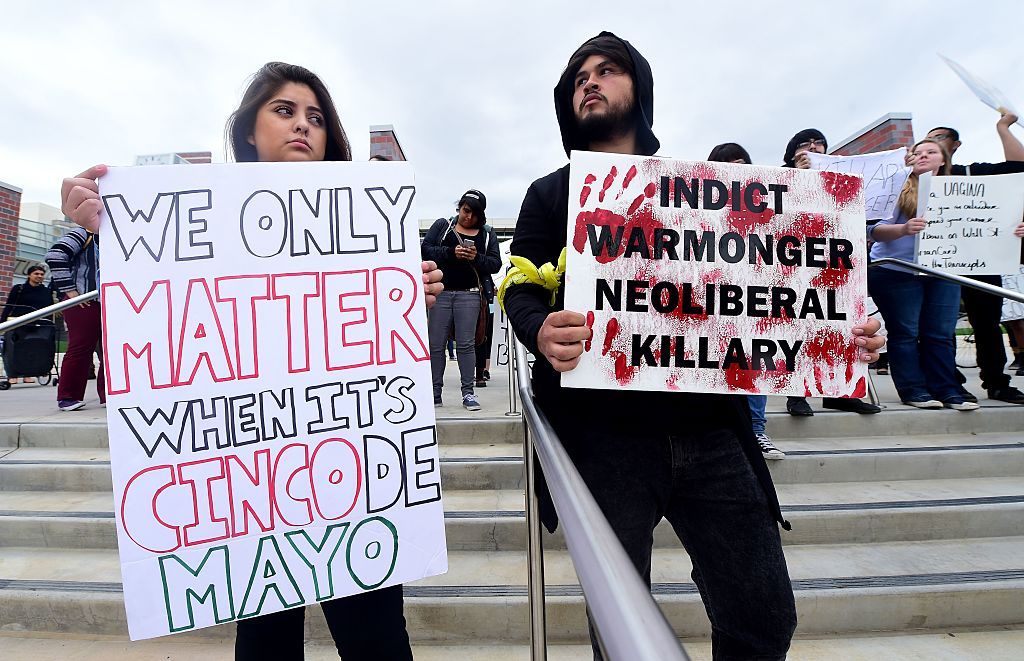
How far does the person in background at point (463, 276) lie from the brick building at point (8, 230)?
8.16 meters

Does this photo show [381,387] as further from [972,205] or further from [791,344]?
[972,205]

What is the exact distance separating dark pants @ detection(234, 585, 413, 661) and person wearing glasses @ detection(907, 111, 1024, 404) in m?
3.72

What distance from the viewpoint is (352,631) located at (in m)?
1.00

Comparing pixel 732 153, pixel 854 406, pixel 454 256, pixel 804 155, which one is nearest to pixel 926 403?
pixel 854 406

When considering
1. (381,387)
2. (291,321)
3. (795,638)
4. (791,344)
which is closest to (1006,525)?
(795,638)

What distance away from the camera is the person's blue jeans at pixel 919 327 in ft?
10.6

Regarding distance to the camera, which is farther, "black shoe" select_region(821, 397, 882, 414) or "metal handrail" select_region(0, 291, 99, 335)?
"black shoe" select_region(821, 397, 882, 414)

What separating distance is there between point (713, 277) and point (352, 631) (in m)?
1.00

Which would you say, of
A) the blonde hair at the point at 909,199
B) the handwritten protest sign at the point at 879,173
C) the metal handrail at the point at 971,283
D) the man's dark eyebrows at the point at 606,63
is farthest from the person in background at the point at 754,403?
the man's dark eyebrows at the point at 606,63

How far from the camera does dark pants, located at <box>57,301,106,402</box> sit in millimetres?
3693

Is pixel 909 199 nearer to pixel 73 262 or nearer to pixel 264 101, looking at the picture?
pixel 264 101

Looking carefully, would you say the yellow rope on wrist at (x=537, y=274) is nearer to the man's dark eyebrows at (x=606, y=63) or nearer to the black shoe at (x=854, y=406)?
the man's dark eyebrows at (x=606, y=63)

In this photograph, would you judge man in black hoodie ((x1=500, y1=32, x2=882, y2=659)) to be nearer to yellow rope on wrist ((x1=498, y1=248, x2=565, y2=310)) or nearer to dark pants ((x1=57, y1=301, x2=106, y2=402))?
yellow rope on wrist ((x1=498, y1=248, x2=565, y2=310))

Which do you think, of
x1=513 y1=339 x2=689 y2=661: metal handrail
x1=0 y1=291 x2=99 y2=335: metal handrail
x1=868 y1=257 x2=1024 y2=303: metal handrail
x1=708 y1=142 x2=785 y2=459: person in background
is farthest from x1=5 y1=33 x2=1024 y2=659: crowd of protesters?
x1=868 y1=257 x2=1024 y2=303: metal handrail
